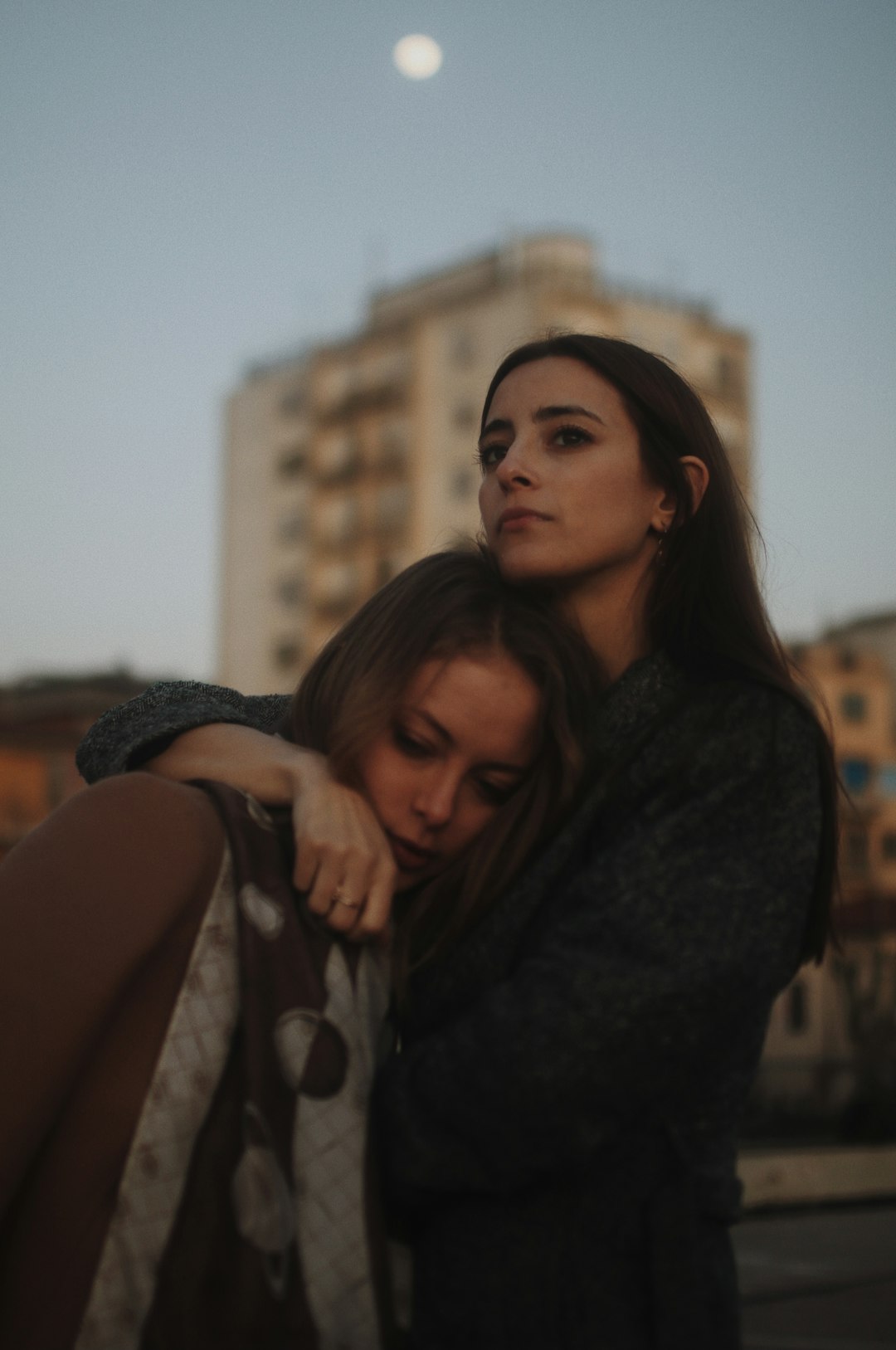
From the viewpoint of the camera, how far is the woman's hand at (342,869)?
5.47 feet

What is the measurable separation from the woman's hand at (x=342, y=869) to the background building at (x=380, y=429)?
34.7 metres

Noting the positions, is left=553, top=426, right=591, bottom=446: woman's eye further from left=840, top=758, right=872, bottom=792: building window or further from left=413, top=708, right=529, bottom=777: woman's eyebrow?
left=840, top=758, right=872, bottom=792: building window

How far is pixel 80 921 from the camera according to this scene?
1.46 m

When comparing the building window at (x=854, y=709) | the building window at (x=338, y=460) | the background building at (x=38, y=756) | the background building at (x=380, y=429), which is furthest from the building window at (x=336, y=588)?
the building window at (x=854, y=709)

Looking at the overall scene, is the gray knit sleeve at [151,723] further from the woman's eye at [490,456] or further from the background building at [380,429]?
the background building at [380,429]

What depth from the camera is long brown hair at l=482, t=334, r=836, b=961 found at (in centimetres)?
212

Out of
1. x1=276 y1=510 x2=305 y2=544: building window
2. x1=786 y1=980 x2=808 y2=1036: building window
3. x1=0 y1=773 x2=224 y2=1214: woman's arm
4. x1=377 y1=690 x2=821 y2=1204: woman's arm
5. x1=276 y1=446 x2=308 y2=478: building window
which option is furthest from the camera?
x1=276 y1=446 x2=308 y2=478: building window

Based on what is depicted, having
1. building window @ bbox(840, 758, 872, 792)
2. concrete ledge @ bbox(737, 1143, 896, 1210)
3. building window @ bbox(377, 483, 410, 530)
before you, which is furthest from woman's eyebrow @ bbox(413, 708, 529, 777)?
building window @ bbox(840, 758, 872, 792)

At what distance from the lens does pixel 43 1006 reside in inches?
56.2

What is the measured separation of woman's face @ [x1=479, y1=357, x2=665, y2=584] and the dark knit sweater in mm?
395

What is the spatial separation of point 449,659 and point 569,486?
370 millimetres

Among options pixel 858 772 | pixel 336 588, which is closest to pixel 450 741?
pixel 336 588

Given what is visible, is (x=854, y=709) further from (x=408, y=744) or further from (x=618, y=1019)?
(x=618, y=1019)

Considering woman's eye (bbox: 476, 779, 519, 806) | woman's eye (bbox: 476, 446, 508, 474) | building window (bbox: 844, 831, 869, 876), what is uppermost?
woman's eye (bbox: 476, 446, 508, 474)
